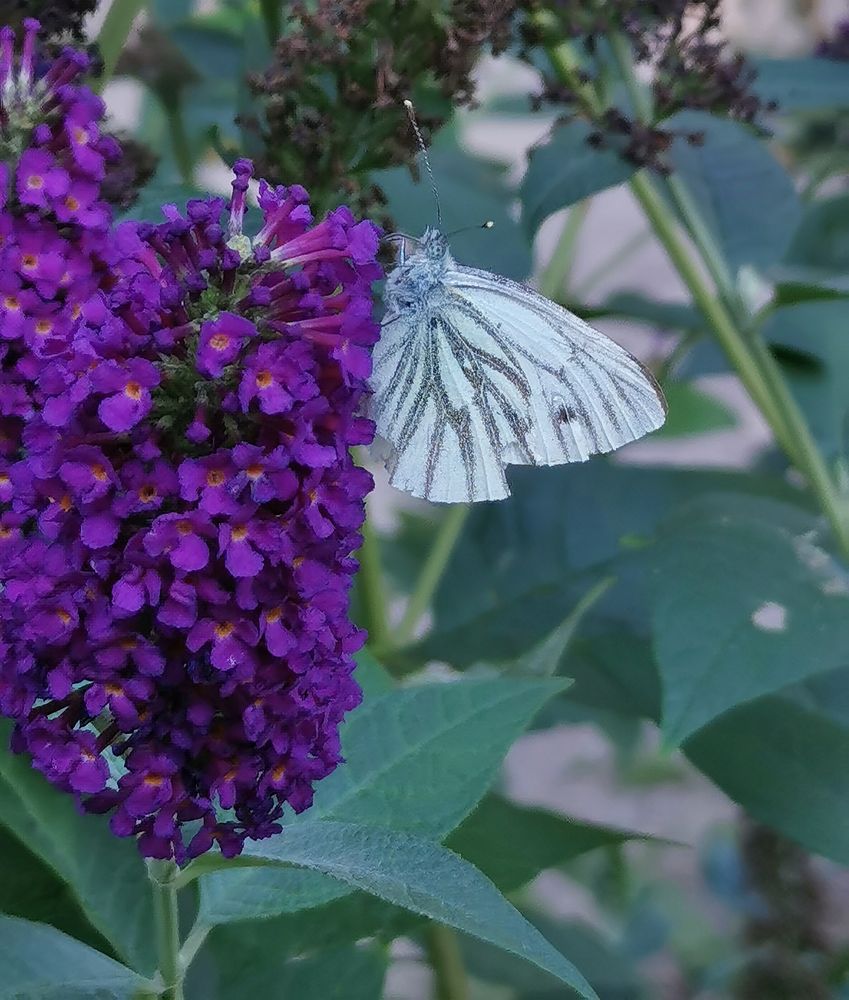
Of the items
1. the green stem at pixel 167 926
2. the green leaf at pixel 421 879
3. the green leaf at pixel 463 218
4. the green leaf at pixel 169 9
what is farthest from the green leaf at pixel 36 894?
the green leaf at pixel 169 9

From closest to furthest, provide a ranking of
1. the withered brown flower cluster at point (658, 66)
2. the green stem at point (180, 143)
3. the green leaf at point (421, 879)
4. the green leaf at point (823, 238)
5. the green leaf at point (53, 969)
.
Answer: the green leaf at point (421, 879), the green leaf at point (53, 969), the withered brown flower cluster at point (658, 66), the green stem at point (180, 143), the green leaf at point (823, 238)

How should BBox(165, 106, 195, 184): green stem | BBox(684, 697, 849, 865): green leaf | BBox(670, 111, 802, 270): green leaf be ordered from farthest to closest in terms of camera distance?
BBox(165, 106, 195, 184): green stem
BBox(670, 111, 802, 270): green leaf
BBox(684, 697, 849, 865): green leaf

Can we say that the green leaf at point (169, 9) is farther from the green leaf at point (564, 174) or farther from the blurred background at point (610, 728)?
the green leaf at point (564, 174)

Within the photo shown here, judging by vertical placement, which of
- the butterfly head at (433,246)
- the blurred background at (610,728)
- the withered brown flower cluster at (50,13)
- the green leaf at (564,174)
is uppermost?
the withered brown flower cluster at (50,13)

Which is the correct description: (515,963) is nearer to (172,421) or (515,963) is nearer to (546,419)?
(546,419)

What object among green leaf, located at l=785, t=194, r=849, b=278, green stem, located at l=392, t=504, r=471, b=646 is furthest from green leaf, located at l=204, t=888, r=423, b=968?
green leaf, located at l=785, t=194, r=849, b=278

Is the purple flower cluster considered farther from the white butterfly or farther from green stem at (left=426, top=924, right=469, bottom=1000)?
green stem at (left=426, top=924, right=469, bottom=1000)

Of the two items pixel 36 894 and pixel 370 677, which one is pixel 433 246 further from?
pixel 36 894
